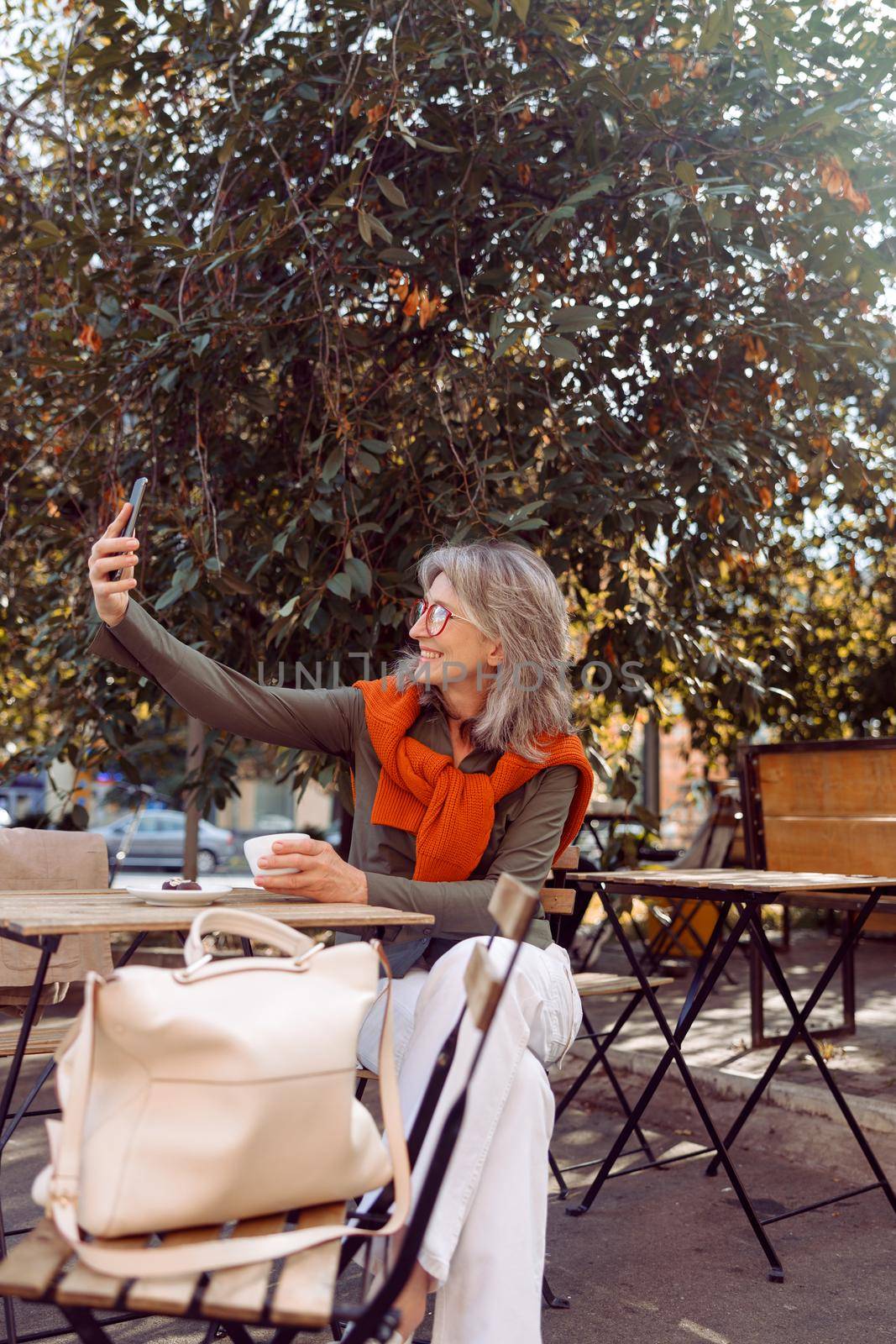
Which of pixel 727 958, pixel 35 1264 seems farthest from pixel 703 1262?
pixel 35 1264

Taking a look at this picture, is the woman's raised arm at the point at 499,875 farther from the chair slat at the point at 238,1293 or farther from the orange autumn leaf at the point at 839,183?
the orange autumn leaf at the point at 839,183

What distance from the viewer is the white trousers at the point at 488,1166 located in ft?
6.43

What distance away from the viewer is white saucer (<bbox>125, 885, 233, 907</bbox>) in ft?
7.04

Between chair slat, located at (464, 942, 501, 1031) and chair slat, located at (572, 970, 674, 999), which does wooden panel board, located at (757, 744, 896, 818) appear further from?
chair slat, located at (464, 942, 501, 1031)

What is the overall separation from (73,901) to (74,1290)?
935 mm

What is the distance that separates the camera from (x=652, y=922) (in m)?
7.64

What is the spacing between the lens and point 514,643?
290 centimetres

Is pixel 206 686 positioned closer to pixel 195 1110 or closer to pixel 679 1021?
pixel 195 1110

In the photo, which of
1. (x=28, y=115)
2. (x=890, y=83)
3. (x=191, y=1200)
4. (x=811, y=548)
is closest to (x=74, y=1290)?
(x=191, y=1200)

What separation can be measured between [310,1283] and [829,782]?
336 cm

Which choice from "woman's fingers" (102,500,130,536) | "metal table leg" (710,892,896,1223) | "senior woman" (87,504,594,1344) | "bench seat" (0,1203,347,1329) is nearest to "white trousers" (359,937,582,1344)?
"senior woman" (87,504,594,1344)

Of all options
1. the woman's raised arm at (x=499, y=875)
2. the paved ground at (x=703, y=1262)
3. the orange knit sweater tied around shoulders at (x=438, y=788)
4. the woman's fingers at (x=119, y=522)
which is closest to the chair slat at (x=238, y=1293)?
the paved ground at (x=703, y=1262)

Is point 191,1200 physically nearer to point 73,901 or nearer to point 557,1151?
point 73,901

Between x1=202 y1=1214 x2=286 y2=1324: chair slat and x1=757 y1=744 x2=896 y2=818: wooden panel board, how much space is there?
10.5 feet
